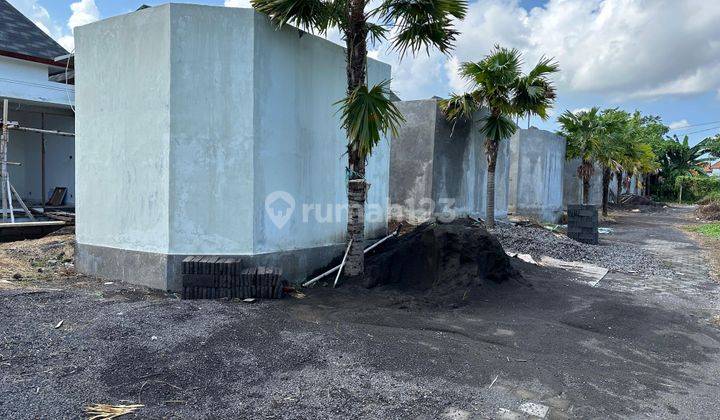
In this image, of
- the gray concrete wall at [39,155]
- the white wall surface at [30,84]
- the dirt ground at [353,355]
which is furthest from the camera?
the gray concrete wall at [39,155]

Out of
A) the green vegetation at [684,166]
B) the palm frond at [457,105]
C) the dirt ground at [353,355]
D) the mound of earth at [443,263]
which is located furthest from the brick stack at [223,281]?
the green vegetation at [684,166]

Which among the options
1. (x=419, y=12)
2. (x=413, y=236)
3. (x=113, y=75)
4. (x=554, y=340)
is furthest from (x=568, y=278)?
(x=113, y=75)

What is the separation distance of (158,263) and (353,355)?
12.7 ft

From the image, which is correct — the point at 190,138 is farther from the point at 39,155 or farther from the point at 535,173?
the point at 535,173

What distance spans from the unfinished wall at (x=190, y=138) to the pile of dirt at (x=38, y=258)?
838 mm

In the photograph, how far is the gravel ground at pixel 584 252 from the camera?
11.1 meters

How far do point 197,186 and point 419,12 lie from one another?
4.38 meters

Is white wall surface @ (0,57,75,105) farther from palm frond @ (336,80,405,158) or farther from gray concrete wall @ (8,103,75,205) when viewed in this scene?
palm frond @ (336,80,405,158)

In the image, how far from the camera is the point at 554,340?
5703 millimetres

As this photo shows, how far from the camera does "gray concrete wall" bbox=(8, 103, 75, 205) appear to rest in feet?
55.2

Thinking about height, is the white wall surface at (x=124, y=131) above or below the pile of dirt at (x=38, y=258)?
above

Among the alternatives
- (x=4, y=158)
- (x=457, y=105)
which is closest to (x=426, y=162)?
(x=457, y=105)

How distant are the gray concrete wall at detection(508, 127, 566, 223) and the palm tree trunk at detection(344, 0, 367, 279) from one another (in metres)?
12.7

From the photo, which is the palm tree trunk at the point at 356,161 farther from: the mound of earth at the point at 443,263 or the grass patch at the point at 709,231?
the grass patch at the point at 709,231
